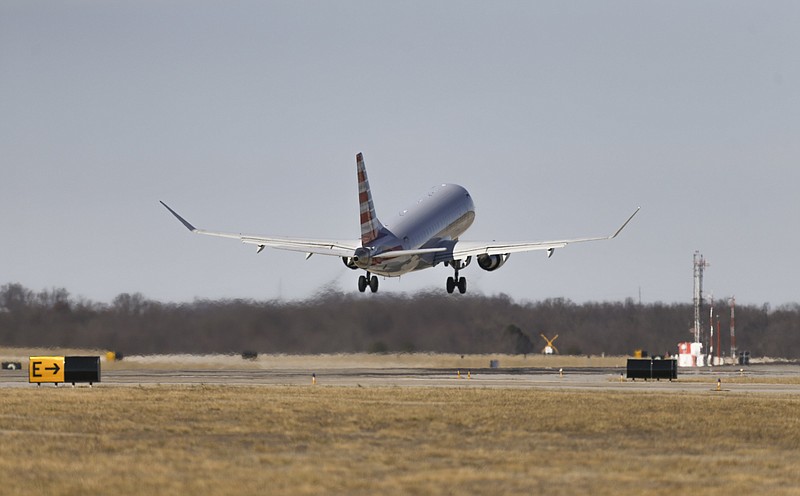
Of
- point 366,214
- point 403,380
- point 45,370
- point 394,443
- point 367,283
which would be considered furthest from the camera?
point 367,283

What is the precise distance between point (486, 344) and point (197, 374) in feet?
98.3

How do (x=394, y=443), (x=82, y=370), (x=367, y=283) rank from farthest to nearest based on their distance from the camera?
1. (x=367, y=283)
2. (x=82, y=370)
3. (x=394, y=443)

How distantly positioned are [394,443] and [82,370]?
4024 centimetres

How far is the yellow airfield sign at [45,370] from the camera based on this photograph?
75062mm

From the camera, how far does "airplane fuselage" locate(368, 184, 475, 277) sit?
8625 cm

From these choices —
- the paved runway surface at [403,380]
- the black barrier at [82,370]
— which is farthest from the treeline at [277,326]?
the black barrier at [82,370]

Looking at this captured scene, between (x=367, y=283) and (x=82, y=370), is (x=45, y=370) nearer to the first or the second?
(x=82, y=370)

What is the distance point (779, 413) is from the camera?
5316cm

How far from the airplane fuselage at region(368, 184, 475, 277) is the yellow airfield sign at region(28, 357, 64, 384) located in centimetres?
2068

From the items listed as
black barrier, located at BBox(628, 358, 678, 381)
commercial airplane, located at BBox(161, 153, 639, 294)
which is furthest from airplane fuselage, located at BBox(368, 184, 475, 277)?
black barrier, located at BBox(628, 358, 678, 381)

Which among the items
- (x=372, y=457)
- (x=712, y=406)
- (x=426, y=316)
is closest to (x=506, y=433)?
(x=372, y=457)

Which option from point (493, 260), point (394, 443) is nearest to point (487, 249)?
point (493, 260)

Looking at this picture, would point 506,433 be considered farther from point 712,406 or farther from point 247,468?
point 712,406

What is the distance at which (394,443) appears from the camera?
1542 inches
